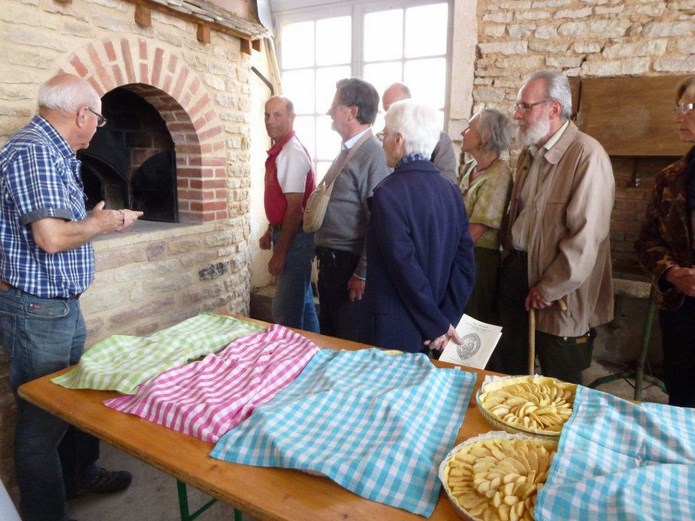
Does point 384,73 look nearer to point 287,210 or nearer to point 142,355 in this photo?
point 287,210

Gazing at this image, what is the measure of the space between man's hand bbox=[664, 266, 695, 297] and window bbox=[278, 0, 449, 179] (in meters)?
2.67

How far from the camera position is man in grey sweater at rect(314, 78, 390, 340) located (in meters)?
2.67

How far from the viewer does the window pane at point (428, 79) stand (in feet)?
14.2

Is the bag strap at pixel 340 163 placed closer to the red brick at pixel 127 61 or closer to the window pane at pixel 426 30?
the red brick at pixel 127 61

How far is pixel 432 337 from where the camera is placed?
1.96m

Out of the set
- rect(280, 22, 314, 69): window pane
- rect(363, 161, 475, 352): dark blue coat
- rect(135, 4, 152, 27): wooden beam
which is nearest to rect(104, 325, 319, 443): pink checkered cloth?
rect(363, 161, 475, 352): dark blue coat

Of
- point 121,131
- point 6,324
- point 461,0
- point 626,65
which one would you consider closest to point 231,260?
point 121,131

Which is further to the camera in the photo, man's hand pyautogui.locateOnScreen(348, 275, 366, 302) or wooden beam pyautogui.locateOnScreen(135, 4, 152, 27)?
wooden beam pyautogui.locateOnScreen(135, 4, 152, 27)

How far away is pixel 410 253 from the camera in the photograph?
1.90 meters

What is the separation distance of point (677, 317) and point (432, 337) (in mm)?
1217

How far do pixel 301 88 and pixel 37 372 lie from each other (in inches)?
153

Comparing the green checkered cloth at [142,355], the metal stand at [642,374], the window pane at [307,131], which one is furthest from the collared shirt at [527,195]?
the window pane at [307,131]

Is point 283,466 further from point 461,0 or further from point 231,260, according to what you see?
point 461,0

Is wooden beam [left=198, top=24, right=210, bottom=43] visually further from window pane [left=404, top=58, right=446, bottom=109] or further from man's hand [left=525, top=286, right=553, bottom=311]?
man's hand [left=525, top=286, right=553, bottom=311]
